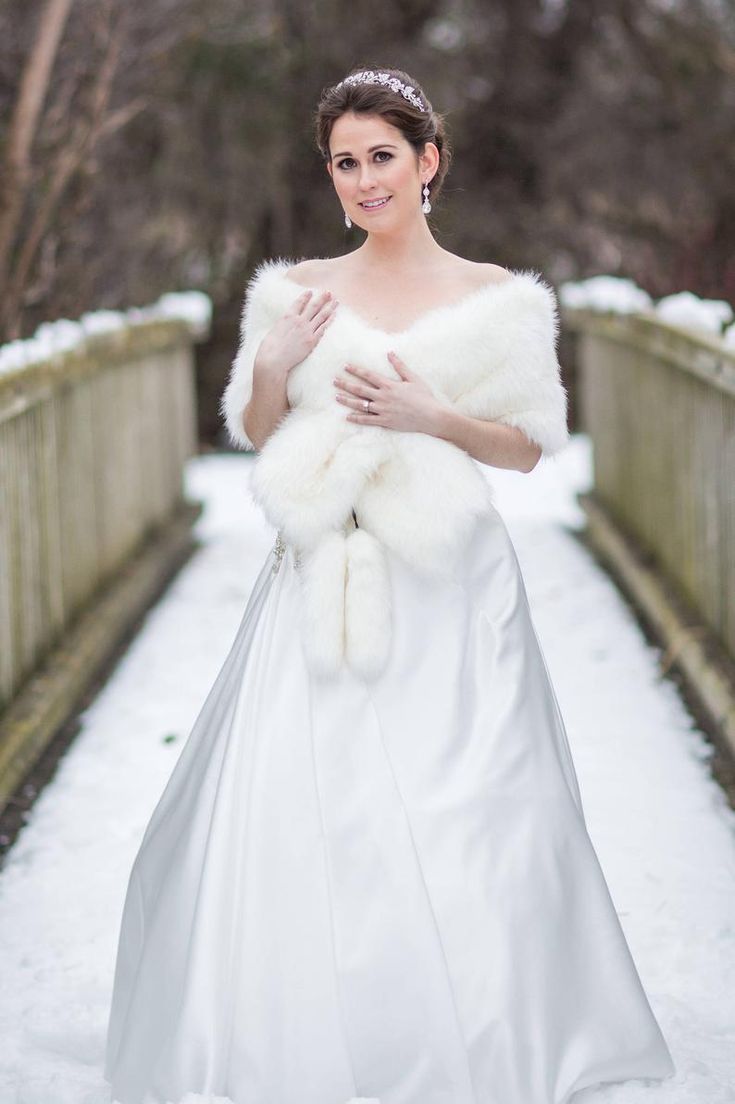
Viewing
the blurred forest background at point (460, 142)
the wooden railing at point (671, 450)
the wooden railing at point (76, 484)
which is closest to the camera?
the wooden railing at point (76, 484)

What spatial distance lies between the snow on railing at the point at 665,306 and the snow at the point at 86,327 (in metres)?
2.52

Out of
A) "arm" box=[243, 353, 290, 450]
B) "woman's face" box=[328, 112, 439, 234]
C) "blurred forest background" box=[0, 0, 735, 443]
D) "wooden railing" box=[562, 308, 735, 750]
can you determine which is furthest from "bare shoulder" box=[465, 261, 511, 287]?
"blurred forest background" box=[0, 0, 735, 443]

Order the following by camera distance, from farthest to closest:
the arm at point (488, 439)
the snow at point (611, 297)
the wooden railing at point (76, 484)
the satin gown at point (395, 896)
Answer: the snow at point (611, 297), the wooden railing at point (76, 484), the arm at point (488, 439), the satin gown at point (395, 896)

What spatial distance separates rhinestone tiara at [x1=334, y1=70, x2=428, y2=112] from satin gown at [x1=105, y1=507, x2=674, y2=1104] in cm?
80

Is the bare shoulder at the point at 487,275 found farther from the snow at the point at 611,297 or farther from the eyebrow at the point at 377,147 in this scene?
the snow at the point at 611,297

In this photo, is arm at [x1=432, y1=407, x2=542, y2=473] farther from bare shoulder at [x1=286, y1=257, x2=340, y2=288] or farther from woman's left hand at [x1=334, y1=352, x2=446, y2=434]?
bare shoulder at [x1=286, y1=257, x2=340, y2=288]

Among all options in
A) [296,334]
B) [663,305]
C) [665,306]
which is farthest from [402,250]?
[663,305]

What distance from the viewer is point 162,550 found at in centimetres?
895

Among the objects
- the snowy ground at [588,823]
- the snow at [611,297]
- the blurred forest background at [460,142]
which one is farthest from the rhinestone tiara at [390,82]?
the blurred forest background at [460,142]

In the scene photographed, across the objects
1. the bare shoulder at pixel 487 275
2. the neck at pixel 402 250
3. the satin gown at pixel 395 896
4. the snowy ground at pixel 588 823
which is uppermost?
the neck at pixel 402 250

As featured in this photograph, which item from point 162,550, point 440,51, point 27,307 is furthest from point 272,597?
point 440,51

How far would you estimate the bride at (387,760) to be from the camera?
119 inches

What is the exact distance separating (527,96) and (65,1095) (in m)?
15.8

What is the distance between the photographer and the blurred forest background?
46.6 feet
